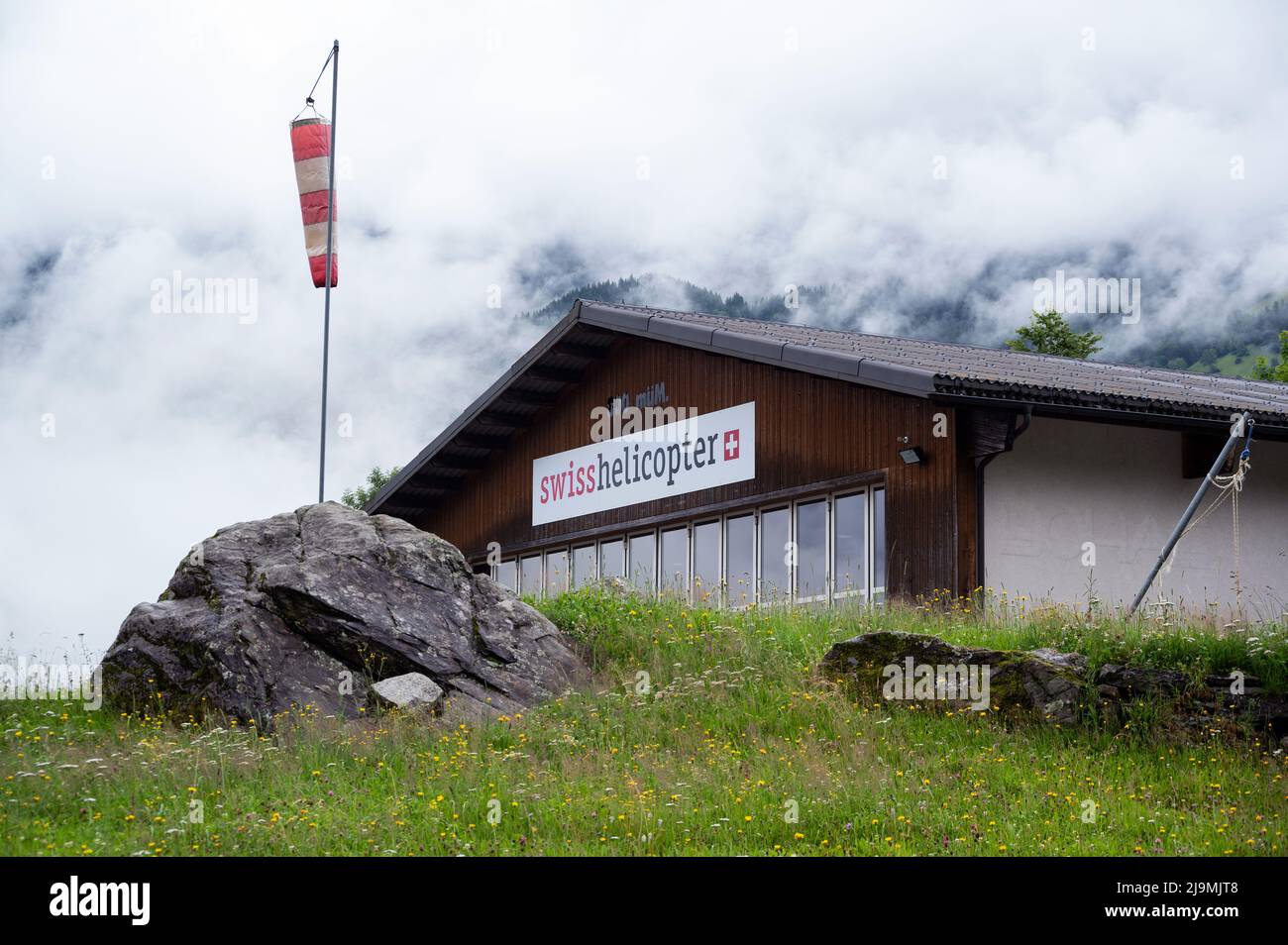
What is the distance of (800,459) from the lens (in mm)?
19203

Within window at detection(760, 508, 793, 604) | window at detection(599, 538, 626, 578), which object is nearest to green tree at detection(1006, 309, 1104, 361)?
window at detection(599, 538, 626, 578)

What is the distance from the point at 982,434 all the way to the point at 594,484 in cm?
771

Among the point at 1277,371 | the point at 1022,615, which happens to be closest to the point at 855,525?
the point at 1022,615

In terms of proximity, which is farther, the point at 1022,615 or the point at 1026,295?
the point at 1026,295

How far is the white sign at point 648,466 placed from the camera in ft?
66.8

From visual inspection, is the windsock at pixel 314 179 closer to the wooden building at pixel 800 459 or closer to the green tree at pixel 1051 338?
the wooden building at pixel 800 459

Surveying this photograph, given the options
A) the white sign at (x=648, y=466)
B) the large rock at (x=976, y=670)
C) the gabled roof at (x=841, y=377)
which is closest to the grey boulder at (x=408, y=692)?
the large rock at (x=976, y=670)

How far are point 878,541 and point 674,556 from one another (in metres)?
4.18

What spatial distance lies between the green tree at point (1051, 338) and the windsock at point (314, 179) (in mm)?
34403

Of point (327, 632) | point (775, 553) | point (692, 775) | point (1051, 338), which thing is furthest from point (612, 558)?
point (1051, 338)

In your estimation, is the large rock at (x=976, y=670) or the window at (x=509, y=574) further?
the window at (x=509, y=574)

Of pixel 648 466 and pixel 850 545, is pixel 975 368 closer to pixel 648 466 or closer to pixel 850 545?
pixel 850 545

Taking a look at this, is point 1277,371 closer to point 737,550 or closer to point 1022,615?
point 737,550

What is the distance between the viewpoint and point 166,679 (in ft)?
41.7
